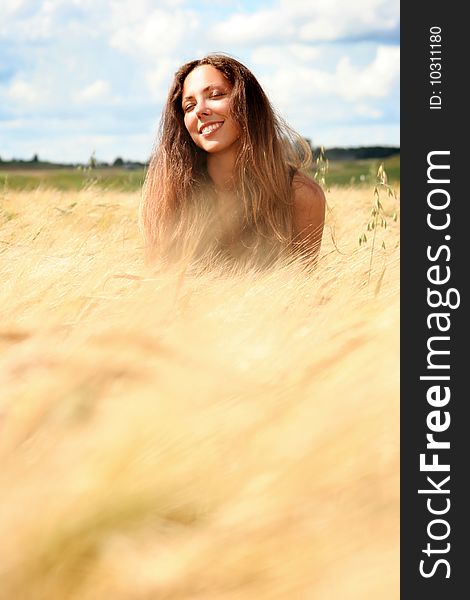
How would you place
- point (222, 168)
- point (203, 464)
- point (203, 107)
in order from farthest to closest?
point (222, 168) < point (203, 107) < point (203, 464)

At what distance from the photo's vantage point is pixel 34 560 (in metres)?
0.82

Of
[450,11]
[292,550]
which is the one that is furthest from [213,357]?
[450,11]

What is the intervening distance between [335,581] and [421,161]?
70 cm

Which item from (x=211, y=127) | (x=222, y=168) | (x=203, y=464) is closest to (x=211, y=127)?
(x=211, y=127)

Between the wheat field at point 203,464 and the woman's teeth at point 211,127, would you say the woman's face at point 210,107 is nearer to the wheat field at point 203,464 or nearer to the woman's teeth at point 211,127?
the woman's teeth at point 211,127

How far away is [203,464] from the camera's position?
0.85m

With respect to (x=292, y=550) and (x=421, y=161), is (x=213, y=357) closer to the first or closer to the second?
(x=292, y=550)

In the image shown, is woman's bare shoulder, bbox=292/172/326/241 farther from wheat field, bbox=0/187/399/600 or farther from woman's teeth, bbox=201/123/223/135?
wheat field, bbox=0/187/399/600

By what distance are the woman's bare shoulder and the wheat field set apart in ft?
4.21

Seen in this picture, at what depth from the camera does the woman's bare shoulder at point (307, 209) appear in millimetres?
A: 2361

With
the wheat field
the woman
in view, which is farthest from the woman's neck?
the wheat field

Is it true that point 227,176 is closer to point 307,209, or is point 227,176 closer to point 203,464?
point 307,209

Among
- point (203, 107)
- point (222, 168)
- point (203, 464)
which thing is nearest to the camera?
point (203, 464)

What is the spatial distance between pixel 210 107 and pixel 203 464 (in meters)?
1.55
